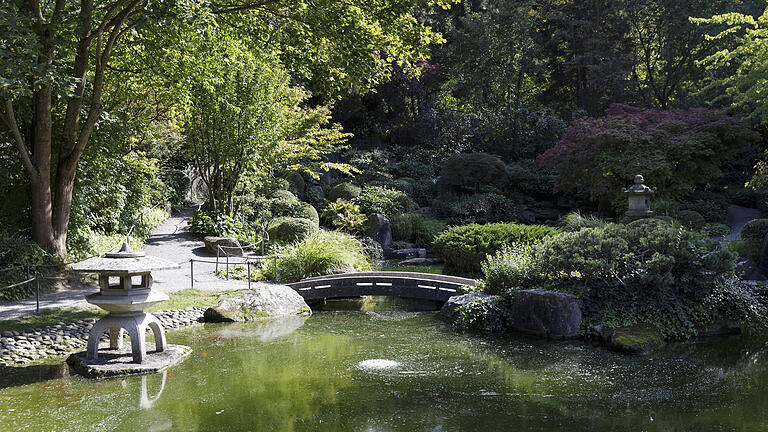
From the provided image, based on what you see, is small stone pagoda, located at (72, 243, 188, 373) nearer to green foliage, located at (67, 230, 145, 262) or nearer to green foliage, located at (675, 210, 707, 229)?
green foliage, located at (67, 230, 145, 262)

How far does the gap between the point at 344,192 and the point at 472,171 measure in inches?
183

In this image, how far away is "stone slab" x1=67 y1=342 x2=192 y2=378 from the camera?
6.67m

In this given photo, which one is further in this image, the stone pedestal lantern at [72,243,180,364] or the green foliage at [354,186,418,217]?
the green foliage at [354,186,418,217]

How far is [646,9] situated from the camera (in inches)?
999

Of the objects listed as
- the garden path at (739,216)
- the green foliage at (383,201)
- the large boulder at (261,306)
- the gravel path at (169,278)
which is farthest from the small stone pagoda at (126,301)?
the garden path at (739,216)

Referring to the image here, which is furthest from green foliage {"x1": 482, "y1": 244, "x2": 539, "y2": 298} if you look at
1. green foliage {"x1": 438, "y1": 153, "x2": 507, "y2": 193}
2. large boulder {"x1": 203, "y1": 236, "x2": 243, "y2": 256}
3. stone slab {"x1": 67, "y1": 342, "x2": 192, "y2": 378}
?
green foliage {"x1": 438, "y1": 153, "x2": 507, "y2": 193}

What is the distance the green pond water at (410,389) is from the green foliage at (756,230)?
557 cm

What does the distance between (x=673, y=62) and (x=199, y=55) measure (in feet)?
71.6

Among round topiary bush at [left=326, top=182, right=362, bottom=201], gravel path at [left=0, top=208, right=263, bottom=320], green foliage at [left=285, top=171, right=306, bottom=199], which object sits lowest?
gravel path at [left=0, top=208, right=263, bottom=320]

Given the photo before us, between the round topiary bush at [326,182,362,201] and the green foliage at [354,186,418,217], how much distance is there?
0.93 feet

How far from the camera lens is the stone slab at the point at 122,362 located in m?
6.67

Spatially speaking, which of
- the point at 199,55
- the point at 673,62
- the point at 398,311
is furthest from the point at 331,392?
the point at 673,62

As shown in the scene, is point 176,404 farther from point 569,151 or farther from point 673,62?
point 673,62

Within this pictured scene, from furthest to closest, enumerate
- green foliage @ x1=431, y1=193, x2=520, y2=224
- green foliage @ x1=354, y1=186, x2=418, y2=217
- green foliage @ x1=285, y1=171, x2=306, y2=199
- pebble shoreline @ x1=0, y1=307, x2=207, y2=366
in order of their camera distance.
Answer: green foliage @ x1=285, y1=171, x2=306, y2=199, green foliage @ x1=431, y1=193, x2=520, y2=224, green foliage @ x1=354, y1=186, x2=418, y2=217, pebble shoreline @ x1=0, y1=307, x2=207, y2=366
